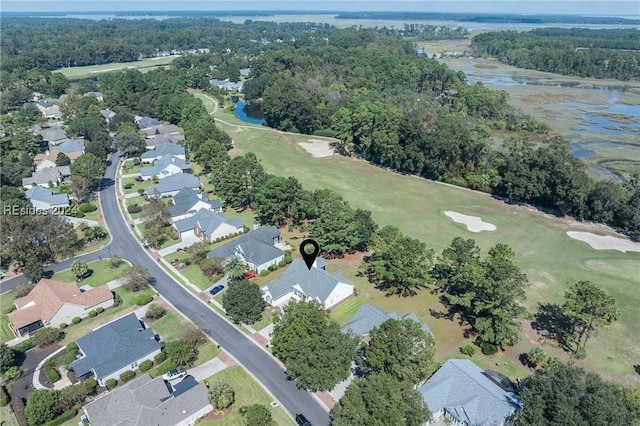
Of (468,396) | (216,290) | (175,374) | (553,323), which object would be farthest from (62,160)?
(553,323)

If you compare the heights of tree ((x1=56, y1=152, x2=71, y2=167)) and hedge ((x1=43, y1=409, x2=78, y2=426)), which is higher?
hedge ((x1=43, y1=409, x2=78, y2=426))

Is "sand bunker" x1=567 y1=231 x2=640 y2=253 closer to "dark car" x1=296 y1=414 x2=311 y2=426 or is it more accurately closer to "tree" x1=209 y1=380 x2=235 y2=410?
"dark car" x1=296 y1=414 x2=311 y2=426

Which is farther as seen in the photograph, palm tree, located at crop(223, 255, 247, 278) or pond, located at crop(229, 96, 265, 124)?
pond, located at crop(229, 96, 265, 124)

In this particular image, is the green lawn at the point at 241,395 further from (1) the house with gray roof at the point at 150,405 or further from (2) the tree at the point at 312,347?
(2) the tree at the point at 312,347

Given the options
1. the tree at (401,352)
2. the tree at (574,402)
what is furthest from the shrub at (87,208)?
the tree at (574,402)

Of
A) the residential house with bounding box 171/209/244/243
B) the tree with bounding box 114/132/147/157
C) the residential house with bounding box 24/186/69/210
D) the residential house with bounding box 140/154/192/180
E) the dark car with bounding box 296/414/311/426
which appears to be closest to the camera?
the dark car with bounding box 296/414/311/426

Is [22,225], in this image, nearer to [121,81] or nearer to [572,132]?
[121,81]

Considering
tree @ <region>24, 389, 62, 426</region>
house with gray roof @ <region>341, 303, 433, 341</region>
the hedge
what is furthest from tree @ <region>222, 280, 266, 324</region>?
tree @ <region>24, 389, 62, 426</region>
